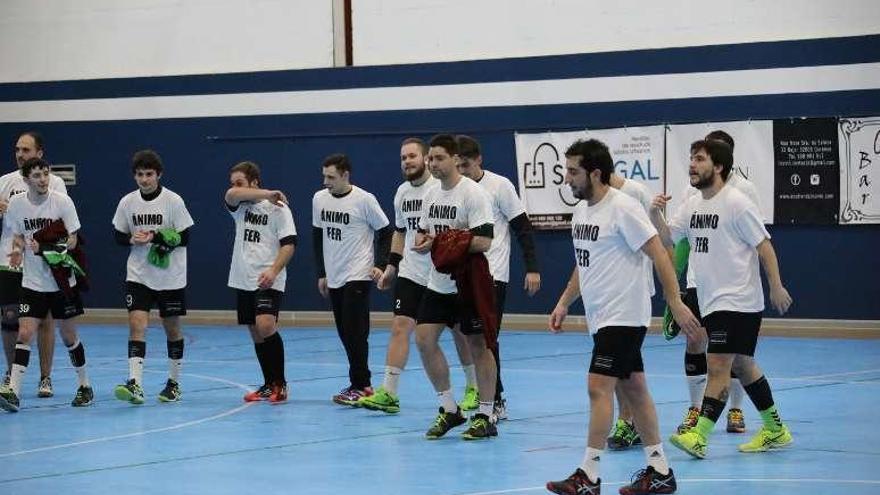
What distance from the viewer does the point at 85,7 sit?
2630cm

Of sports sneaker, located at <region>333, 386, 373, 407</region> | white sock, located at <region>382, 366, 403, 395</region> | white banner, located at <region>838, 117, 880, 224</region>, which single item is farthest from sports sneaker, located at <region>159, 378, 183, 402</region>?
white banner, located at <region>838, 117, 880, 224</region>

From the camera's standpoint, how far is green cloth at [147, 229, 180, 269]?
14.8 m

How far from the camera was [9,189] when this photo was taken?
15.9 meters

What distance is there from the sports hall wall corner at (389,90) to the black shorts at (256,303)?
8253 millimetres

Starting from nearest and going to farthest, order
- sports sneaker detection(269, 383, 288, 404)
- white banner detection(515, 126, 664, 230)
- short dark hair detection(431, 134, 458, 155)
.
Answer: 1. short dark hair detection(431, 134, 458, 155)
2. sports sneaker detection(269, 383, 288, 404)
3. white banner detection(515, 126, 664, 230)

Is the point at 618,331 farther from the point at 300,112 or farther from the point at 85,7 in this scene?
the point at 85,7

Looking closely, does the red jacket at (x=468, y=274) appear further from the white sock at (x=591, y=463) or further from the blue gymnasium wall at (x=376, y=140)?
the blue gymnasium wall at (x=376, y=140)

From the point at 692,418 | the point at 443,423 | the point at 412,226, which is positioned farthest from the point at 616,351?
the point at 412,226

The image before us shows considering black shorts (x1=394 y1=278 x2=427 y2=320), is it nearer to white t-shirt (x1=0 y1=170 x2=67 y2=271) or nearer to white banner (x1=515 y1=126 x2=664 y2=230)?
white t-shirt (x1=0 y1=170 x2=67 y2=271)

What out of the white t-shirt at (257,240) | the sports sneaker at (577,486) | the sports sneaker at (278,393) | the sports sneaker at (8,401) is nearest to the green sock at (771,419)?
the sports sneaker at (577,486)

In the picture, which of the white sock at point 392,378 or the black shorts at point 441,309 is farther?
the white sock at point 392,378

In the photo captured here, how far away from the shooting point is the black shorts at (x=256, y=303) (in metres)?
14.8

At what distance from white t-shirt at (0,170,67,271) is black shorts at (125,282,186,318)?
1215mm

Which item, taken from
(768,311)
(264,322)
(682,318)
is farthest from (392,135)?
(682,318)
